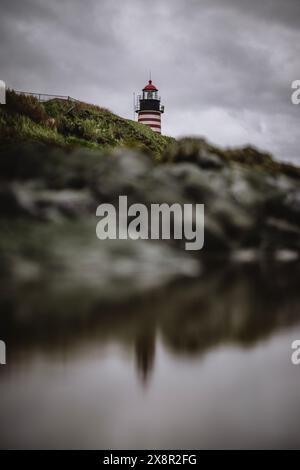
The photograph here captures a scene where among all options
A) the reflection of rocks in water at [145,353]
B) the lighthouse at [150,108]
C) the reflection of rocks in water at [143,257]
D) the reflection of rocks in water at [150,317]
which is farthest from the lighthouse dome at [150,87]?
the reflection of rocks in water at [145,353]

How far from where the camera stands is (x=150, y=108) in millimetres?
28953

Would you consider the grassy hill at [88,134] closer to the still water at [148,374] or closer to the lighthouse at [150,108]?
the still water at [148,374]

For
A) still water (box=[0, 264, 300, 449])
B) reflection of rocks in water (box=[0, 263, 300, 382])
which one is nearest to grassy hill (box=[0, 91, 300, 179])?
reflection of rocks in water (box=[0, 263, 300, 382])

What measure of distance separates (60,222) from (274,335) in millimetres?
3315

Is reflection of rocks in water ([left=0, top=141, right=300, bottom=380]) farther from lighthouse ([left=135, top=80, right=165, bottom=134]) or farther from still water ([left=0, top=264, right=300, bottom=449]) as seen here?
lighthouse ([left=135, top=80, right=165, bottom=134])

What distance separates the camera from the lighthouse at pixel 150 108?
2783 cm

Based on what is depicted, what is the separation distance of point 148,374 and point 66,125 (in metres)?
9.76

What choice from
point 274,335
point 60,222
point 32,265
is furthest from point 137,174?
point 274,335

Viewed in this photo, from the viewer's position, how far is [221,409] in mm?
2723

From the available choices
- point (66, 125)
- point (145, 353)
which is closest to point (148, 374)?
point (145, 353)

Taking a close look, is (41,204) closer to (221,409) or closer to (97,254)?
(97,254)
